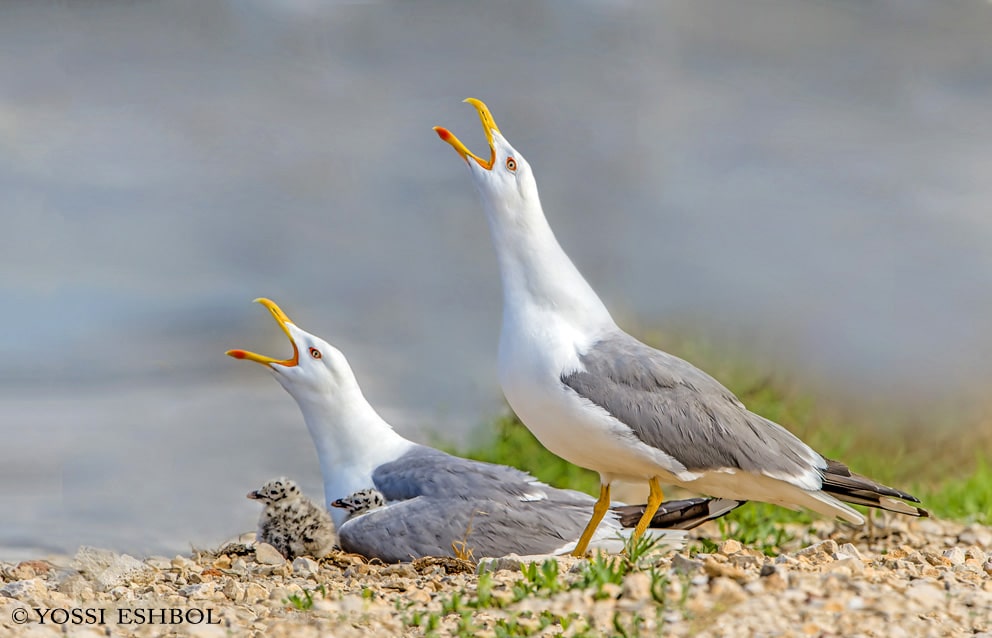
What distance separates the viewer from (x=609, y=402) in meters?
4.90

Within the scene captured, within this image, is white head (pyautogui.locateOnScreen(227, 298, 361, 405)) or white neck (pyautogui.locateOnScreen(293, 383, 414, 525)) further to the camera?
white head (pyautogui.locateOnScreen(227, 298, 361, 405))

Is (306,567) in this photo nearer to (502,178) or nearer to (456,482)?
(456,482)

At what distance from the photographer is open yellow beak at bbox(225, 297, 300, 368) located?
6.43m

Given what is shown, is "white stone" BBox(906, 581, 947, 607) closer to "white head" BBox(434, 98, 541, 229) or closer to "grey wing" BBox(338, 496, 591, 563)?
"grey wing" BBox(338, 496, 591, 563)

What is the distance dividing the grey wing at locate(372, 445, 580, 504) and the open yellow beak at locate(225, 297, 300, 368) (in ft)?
3.05

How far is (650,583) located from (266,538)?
2796 mm

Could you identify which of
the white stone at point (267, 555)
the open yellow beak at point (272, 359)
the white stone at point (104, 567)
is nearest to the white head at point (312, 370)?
the open yellow beak at point (272, 359)

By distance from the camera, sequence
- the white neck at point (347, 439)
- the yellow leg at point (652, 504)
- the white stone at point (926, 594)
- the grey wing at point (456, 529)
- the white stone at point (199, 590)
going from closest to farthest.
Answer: the white stone at point (926, 594) < the white stone at point (199, 590) < the yellow leg at point (652, 504) < the grey wing at point (456, 529) < the white neck at point (347, 439)

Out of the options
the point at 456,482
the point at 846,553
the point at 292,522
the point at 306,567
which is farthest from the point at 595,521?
the point at 292,522

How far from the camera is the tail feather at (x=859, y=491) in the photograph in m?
5.20

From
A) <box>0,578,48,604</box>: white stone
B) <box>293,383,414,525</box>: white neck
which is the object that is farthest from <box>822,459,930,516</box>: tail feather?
<box>0,578,48,604</box>: white stone

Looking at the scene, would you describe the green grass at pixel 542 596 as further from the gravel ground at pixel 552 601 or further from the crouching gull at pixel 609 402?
the crouching gull at pixel 609 402

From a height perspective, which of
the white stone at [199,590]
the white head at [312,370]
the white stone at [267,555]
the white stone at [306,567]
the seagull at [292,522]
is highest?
the white head at [312,370]

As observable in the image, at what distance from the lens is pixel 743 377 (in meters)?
10.1
